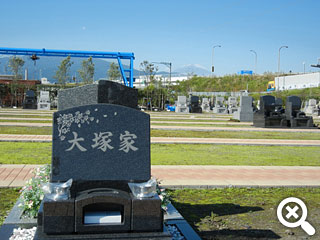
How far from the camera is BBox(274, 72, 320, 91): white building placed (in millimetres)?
72625

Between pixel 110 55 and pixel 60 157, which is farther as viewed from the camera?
pixel 110 55

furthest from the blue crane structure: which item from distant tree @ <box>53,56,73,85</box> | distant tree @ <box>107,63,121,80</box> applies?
distant tree @ <box>107,63,121,80</box>

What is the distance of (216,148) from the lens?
1485 centimetres

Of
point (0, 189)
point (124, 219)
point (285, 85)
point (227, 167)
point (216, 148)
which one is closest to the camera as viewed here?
point (124, 219)

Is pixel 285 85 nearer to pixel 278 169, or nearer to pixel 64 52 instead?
pixel 64 52

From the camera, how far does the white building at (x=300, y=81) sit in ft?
238

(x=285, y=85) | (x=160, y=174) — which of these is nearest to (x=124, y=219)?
(x=160, y=174)

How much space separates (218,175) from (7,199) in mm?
4355

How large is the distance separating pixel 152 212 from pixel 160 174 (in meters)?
4.92

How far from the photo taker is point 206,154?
13.2 m

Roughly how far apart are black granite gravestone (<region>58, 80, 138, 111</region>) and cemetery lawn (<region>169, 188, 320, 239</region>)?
199 centimetres

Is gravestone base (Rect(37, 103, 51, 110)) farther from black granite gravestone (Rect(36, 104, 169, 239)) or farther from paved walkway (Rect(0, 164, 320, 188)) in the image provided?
black granite gravestone (Rect(36, 104, 169, 239))

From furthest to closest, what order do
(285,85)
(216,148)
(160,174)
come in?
(285,85)
(216,148)
(160,174)

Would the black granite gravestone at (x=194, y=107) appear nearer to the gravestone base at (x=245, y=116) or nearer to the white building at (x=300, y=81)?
the gravestone base at (x=245, y=116)
